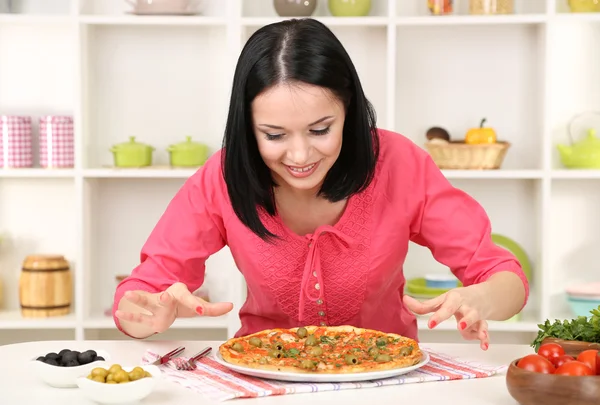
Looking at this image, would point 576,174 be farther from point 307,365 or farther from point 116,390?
point 116,390

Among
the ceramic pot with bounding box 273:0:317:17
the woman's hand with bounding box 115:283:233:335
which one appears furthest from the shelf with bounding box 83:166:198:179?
the woman's hand with bounding box 115:283:233:335

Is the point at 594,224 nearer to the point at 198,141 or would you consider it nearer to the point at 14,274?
the point at 198,141

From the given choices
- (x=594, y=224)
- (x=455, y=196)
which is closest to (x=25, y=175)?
(x=455, y=196)

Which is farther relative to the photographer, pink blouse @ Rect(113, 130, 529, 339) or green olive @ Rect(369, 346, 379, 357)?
pink blouse @ Rect(113, 130, 529, 339)

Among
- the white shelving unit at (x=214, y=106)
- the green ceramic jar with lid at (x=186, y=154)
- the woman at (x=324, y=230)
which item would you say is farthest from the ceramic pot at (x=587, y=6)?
the woman at (x=324, y=230)

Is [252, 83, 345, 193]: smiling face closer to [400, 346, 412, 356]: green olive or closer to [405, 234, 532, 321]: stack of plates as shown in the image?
[400, 346, 412, 356]: green olive

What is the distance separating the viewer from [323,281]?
2.04 m

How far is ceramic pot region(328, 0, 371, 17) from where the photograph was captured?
3.53m

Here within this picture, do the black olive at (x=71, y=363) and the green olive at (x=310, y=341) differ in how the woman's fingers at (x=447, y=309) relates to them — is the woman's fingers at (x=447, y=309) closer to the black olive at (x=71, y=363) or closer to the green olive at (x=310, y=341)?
the green olive at (x=310, y=341)

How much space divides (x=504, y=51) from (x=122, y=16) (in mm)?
1562

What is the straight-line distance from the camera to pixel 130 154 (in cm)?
360

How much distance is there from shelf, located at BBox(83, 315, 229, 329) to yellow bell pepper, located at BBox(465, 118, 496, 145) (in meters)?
1.20

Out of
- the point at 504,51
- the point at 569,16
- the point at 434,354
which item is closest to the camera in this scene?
the point at 434,354

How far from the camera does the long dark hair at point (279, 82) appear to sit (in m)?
1.79
